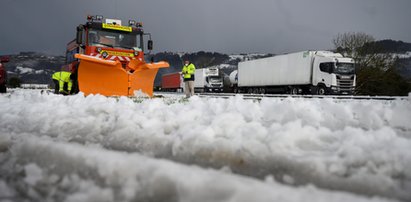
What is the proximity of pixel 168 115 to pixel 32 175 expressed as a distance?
1604 mm

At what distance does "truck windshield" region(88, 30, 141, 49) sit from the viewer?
35.7ft

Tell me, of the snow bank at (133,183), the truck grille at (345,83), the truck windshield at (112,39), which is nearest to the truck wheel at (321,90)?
the truck grille at (345,83)

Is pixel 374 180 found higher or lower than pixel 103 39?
lower

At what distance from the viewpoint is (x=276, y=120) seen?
2.98 m

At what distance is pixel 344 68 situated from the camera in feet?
68.3

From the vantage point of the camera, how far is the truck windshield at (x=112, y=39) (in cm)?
1087

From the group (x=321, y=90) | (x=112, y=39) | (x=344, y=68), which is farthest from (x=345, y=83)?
(x=112, y=39)

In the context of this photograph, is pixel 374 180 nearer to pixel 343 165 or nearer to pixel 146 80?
pixel 343 165

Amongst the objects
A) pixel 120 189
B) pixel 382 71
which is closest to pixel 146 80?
pixel 120 189

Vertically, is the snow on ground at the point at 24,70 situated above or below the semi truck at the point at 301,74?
above

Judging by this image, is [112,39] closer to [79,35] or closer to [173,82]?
[79,35]

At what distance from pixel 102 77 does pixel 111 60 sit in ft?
3.17

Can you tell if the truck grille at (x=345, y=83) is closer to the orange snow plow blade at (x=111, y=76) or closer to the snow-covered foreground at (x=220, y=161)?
the orange snow plow blade at (x=111, y=76)

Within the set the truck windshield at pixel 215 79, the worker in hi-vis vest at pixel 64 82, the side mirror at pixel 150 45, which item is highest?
the side mirror at pixel 150 45
